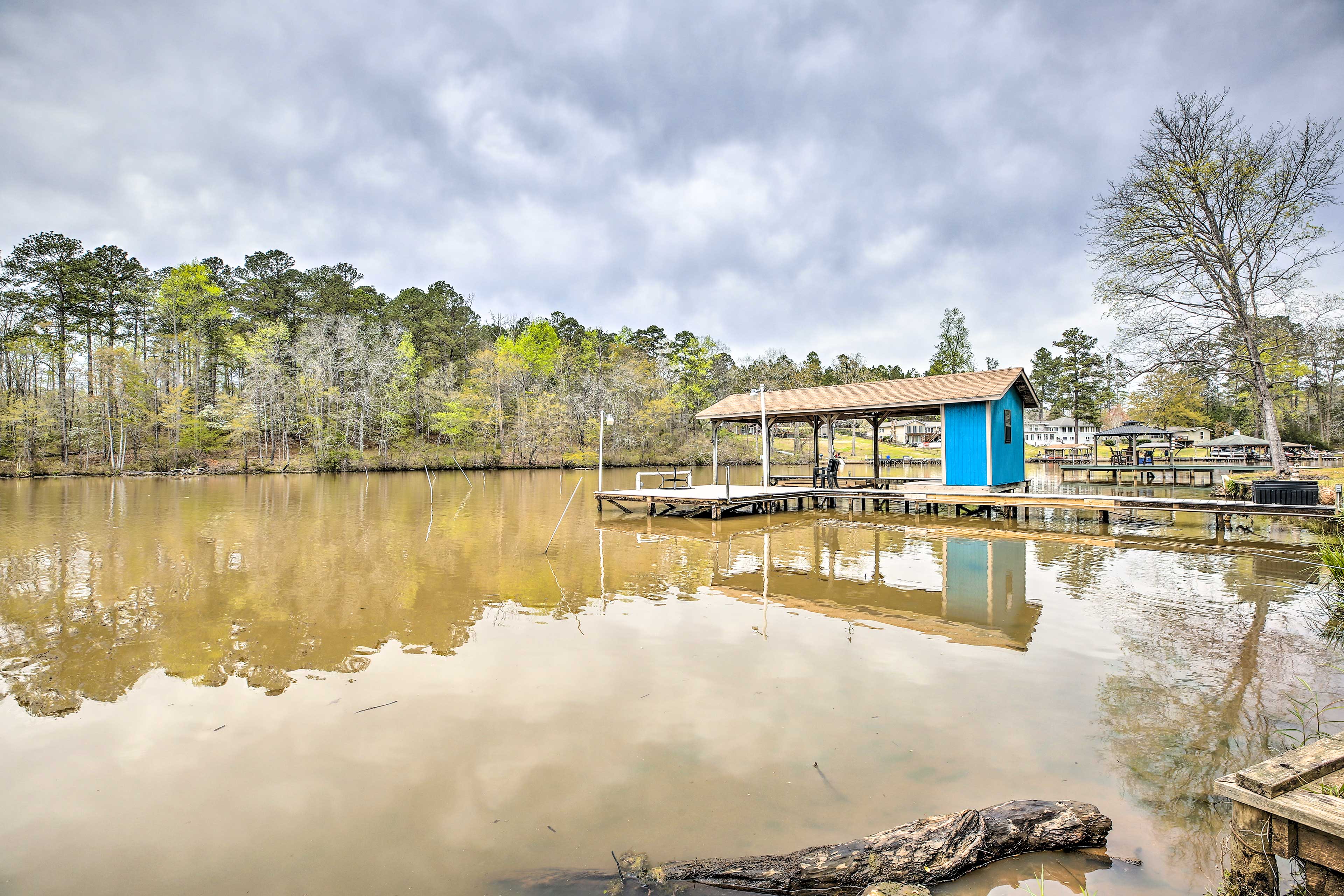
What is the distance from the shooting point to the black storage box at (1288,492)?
12.8 m

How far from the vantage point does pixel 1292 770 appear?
99.3 inches

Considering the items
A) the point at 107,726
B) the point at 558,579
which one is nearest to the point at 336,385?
the point at 558,579

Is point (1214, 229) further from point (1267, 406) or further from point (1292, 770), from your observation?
point (1292, 770)

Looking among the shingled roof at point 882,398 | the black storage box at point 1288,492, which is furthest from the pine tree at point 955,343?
the black storage box at point 1288,492

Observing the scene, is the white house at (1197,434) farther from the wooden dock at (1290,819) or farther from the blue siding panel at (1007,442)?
the wooden dock at (1290,819)

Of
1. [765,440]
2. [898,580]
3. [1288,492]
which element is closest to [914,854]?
[898,580]

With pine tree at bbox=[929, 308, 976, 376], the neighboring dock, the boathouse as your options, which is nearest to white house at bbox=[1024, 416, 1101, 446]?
pine tree at bbox=[929, 308, 976, 376]

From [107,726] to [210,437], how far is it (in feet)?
153

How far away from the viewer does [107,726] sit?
4.75m

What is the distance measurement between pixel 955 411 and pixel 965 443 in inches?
40.1

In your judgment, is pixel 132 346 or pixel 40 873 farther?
pixel 132 346

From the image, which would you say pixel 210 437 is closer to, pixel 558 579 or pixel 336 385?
pixel 336 385

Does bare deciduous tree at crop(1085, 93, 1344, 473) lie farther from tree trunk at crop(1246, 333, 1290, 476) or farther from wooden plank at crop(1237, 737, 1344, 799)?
wooden plank at crop(1237, 737, 1344, 799)

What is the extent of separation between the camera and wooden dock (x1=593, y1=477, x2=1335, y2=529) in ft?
46.7
